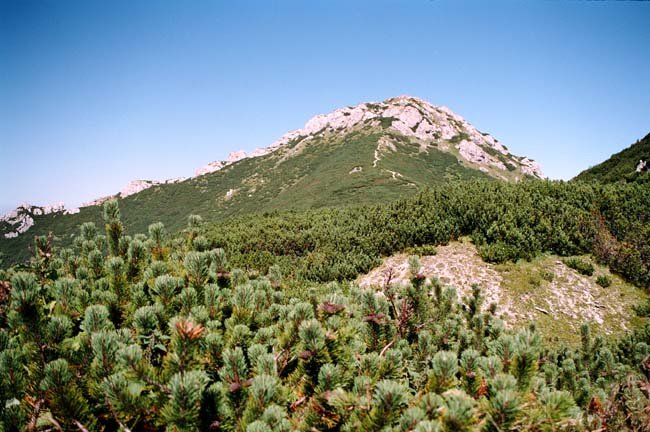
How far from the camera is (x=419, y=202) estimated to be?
16.8m

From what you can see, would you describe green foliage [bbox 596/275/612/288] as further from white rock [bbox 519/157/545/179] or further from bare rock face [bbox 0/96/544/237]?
white rock [bbox 519/157/545/179]

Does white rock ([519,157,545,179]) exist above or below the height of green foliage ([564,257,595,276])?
above

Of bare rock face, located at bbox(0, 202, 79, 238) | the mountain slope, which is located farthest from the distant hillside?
bare rock face, located at bbox(0, 202, 79, 238)

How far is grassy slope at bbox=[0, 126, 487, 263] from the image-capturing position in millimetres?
60016

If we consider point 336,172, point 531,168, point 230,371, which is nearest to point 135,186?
point 336,172

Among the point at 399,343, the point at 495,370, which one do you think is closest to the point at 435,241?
the point at 399,343

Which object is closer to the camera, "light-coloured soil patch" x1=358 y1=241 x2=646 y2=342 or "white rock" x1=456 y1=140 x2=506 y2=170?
"light-coloured soil patch" x1=358 y1=241 x2=646 y2=342

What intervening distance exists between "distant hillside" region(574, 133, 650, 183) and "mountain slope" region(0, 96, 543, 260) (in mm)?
27321

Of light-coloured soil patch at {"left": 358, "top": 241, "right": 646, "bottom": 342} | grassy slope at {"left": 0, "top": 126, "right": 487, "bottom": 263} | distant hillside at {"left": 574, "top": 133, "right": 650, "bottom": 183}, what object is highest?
grassy slope at {"left": 0, "top": 126, "right": 487, "bottom": 263}

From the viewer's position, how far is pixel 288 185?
86.6 meters

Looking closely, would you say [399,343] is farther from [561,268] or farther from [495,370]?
[561,268]

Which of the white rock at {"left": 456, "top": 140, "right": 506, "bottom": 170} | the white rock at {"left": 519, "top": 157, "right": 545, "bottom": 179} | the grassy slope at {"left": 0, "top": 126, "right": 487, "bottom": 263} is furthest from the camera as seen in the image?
the white rock at {"left": 519, "top": 157, "right": 545, "bottom": 179}

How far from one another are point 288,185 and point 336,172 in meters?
18.5

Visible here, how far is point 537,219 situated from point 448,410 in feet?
47.3
